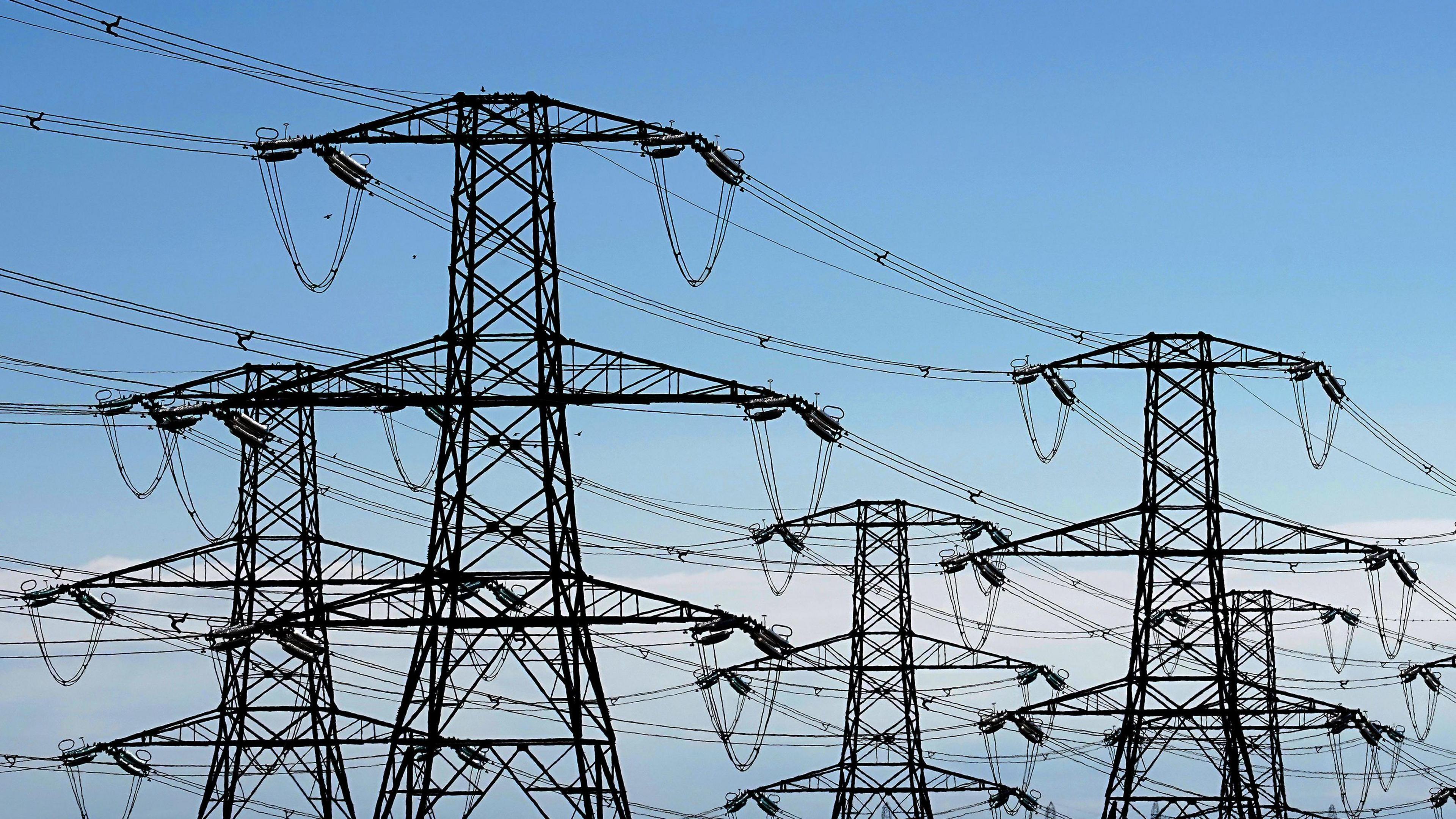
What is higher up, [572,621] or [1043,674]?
[1043,674]

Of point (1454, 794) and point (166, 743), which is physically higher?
point (1454, 794)

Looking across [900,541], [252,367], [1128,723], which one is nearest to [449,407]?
[252,367]

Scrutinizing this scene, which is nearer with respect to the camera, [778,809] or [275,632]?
[275,632]

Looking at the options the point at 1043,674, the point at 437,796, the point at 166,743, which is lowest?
the point at 437,796

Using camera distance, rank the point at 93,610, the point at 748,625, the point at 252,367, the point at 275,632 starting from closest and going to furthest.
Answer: the point at 748,625
the point at 275,632
the point at 252,367
the point at 93,610

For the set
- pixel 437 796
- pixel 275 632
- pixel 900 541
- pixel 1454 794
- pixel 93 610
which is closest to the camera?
pixel 437 796

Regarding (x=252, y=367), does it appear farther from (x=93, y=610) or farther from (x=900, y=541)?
(x=900, y=541)

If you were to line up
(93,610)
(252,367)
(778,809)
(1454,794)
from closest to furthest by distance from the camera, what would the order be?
1. (252,367)
2. (93,610)
3. (778,809)
4. (1454,794)

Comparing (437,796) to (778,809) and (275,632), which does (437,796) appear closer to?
(275,632)

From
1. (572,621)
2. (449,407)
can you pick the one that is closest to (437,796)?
(572,621)
